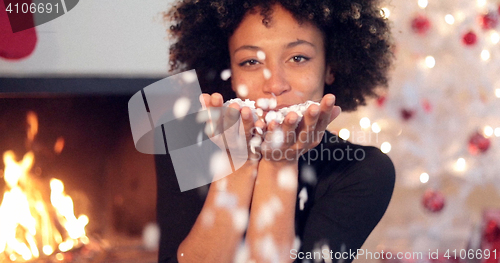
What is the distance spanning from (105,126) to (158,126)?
260mm

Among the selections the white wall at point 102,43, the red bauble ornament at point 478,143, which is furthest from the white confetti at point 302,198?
the red bauble ornament at point 478,143

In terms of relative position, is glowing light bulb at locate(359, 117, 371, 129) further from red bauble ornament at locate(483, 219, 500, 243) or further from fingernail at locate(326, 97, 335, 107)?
fingernail at locate(326, 97, 335, 107)

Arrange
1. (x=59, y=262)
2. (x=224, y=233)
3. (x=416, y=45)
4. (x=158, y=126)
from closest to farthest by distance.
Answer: (x=224, y=233), (x=158, y=126), (x=59, y=262), (x=416, y=45)

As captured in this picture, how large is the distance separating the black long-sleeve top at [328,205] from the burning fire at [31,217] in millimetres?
518

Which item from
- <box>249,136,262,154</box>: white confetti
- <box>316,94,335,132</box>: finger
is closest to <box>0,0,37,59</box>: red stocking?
<box>249,136,262,154</box>: white confetti

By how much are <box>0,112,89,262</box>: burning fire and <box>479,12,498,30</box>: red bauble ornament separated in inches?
57.9

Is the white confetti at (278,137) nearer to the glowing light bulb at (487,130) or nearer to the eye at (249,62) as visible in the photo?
the eye at (249,62)

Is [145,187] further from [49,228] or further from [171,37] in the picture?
A: [171,37]

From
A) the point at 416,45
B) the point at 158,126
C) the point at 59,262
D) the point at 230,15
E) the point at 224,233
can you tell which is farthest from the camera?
the point at 416,45

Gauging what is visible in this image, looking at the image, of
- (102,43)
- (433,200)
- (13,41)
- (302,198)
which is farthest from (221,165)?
(433,200)

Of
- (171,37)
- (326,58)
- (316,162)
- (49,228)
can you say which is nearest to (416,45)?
(326,58)

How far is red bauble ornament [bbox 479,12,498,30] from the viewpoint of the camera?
4.25ft

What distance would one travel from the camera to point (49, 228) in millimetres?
1129

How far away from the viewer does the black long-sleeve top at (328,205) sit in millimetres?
709
